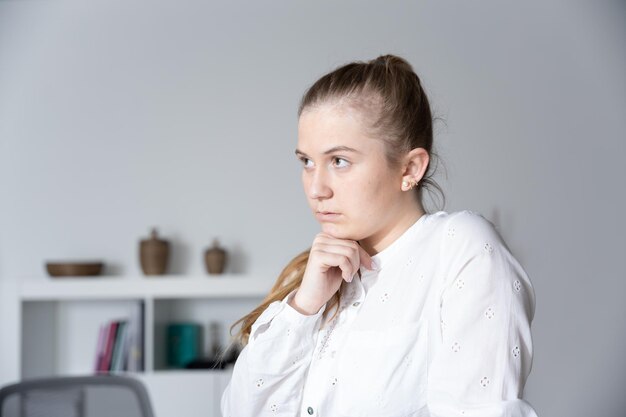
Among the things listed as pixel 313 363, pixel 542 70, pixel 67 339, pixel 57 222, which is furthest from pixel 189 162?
pixel 313 363

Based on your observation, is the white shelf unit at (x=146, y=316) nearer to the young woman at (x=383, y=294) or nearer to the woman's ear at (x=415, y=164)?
the young woman at (x=383, y=294)

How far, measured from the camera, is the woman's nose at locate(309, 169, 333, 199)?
132 centimetres

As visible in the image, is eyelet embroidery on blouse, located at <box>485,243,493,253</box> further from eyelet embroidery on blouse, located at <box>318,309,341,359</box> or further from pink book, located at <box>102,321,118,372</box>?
pink book, located at <box>102,321,118,372</box>

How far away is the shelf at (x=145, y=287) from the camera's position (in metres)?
3.66

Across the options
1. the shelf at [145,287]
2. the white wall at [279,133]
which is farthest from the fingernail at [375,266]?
the white wall at [279,133]

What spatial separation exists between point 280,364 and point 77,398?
60 centimetres

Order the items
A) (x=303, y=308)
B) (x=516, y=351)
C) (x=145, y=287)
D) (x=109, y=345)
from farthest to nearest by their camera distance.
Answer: (x=109, y=345) < (x=145, y=287) < (x=303, y=308) < (x=516, y=351)

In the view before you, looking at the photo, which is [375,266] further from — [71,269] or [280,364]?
[71,269]

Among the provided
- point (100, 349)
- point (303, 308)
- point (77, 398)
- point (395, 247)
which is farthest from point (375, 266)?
point (100, 349)

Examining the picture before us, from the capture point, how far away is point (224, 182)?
13.2ft

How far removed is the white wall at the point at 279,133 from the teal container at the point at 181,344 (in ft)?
1.12

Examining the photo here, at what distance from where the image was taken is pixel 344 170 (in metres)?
1.32

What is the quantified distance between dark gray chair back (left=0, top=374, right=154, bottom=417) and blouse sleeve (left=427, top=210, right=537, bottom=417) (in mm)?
800

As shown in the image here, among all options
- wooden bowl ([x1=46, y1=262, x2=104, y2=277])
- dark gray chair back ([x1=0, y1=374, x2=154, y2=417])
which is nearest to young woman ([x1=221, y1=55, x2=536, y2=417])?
dark gray chair back ([x1=0, y1=374, x2=154, y2=417])
